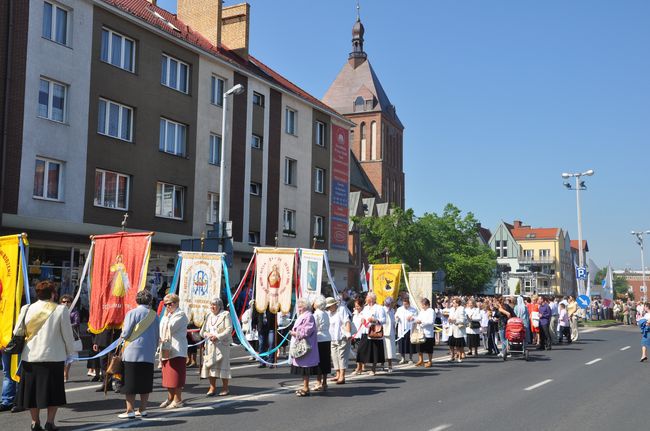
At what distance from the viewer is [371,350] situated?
15.6 m

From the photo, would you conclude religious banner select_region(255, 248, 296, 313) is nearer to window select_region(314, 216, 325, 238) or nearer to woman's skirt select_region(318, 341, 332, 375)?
woman's skirt select_region(318, 341, 332, 375)

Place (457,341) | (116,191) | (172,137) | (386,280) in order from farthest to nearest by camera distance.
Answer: (172,137) → (116,191) → (386,280) → (457,341)

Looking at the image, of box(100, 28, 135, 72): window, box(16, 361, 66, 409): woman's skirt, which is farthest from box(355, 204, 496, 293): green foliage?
box(16, 361, 66, 409): woman's skirt

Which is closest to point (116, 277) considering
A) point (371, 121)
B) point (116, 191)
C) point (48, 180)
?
point (48, 180)

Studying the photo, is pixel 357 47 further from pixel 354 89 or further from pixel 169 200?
pixel 169 200

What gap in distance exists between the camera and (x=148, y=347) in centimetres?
995

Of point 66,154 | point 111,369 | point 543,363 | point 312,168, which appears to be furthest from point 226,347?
point 312,168

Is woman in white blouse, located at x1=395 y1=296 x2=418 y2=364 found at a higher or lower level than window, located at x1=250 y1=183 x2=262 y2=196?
lower

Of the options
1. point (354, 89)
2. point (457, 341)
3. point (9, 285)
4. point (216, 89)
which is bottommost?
point (457, 341)

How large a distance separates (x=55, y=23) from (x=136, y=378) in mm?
17550

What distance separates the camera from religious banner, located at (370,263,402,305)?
71.9ft

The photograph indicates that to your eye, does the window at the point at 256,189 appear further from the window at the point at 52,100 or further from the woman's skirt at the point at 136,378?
the woman's skirt at the point at 136,378

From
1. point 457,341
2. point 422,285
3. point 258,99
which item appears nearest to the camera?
point 457,341

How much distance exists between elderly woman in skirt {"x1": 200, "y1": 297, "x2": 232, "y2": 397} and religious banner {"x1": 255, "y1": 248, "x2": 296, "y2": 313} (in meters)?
3.98
